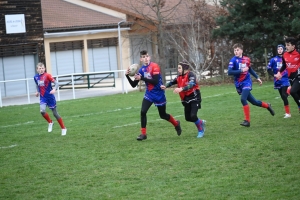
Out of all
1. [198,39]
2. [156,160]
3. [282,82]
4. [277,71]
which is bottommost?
[156,160]

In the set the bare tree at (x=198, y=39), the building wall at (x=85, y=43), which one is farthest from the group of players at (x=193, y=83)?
the building wall at (x=85, y=43)

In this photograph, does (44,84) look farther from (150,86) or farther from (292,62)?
(292,62)

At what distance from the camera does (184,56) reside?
115ft

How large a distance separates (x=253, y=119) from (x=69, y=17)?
2930cm

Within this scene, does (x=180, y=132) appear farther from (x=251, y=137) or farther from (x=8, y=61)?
(x=8, y=61)

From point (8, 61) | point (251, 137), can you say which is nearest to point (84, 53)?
point (8, 61)

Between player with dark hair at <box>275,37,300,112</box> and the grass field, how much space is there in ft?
2.56

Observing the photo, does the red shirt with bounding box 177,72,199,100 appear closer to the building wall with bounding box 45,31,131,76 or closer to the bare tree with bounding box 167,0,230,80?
the bare tree with bounding box 167,0,230,80

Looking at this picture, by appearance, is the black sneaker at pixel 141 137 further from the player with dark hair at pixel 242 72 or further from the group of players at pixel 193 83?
the player with dark hair at pixel 242 72

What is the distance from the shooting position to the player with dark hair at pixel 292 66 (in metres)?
13.7

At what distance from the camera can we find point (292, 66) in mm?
14242

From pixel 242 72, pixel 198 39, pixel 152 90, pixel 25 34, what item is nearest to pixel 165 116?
pixel 152 90

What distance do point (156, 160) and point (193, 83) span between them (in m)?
2.51

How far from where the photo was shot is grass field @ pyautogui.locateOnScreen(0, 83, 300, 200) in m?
8.24
